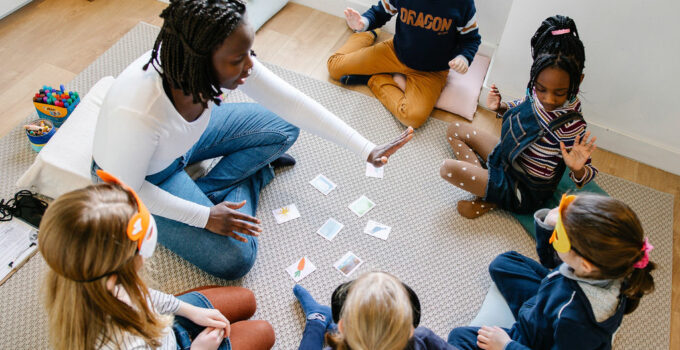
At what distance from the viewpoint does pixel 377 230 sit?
2.18 metres

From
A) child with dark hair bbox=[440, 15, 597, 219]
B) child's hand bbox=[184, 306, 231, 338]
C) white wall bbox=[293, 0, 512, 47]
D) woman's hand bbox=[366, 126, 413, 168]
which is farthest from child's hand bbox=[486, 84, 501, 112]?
child's hand bbox=[184, 306, 231, 338]

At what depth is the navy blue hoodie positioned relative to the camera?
2.40 metres

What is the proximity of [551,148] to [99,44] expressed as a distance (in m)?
2.64

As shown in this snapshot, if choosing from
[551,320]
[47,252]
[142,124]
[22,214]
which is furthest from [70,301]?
[551,320]

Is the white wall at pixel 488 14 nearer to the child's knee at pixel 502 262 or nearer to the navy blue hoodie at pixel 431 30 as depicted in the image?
the navy blue hoodie at pixel 431 30

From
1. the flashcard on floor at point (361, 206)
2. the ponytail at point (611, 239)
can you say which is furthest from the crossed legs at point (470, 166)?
the ponytail at point (611, 239)

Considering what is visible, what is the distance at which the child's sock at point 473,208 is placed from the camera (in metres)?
2.24

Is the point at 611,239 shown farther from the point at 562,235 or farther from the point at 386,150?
the point at 386,150

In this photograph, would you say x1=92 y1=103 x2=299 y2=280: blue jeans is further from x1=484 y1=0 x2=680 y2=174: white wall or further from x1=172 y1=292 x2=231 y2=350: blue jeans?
x1=484 y1=0 x2=680 y2=174: white wall

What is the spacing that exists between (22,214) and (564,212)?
86.6 inches

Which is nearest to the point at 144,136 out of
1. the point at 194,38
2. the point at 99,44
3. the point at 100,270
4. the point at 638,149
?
the point at 194,38

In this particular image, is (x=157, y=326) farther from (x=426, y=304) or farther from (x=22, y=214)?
(x=22, y=214)

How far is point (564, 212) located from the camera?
1.38 meters

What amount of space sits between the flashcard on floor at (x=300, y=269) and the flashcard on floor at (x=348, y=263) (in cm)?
11
